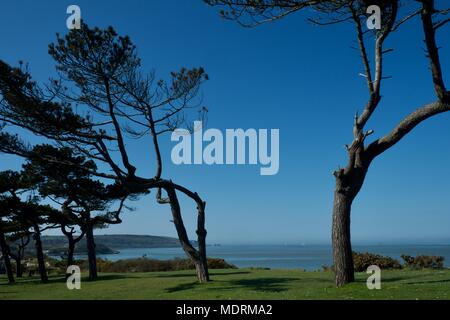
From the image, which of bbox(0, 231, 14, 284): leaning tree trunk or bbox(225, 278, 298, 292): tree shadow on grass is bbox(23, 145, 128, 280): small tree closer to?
bbox(0, 231, 14, 284): leaning tree trunk

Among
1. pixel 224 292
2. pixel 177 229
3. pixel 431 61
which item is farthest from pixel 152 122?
pixel 431 61

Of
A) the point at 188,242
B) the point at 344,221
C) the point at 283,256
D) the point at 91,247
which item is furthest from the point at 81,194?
the point at 283,256

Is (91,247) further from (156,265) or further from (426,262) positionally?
(426,262)

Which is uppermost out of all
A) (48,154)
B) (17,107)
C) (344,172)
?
(17,107)

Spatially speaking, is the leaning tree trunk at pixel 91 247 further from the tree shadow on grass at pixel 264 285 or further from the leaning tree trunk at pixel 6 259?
the tree shadow on grass at pixel 264 285

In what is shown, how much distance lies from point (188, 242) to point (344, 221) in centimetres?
716

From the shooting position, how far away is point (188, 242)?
1830 cm

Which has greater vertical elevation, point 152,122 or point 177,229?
point 152,122

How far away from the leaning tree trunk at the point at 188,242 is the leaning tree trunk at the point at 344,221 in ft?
20.6

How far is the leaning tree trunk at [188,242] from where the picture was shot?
18016 mm

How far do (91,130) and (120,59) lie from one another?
3.69m
